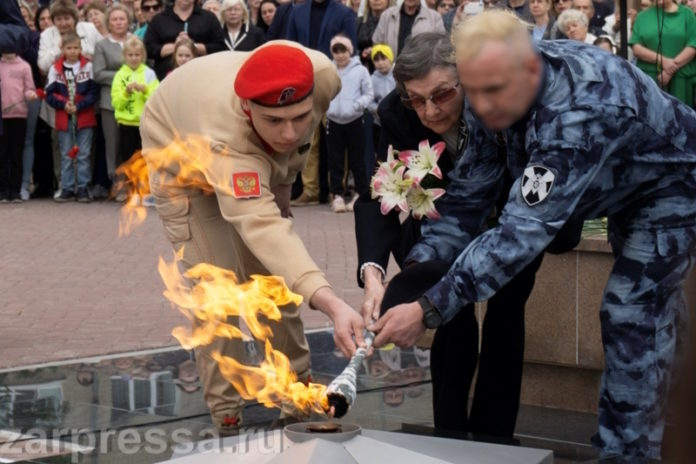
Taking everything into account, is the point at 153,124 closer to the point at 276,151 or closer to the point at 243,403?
the point at 276,151

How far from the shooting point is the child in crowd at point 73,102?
45.3 ft

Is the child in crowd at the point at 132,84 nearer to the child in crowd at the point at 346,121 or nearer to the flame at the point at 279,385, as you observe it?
the child in crowd at the point at 346,121

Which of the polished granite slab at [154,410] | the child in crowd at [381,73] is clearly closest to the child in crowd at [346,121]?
Answer: the child in crowd at [381,73]

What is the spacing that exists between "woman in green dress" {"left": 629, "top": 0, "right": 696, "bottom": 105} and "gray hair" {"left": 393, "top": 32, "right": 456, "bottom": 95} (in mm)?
6666

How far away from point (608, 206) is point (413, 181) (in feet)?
2.25

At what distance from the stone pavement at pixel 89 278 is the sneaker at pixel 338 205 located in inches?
3.6

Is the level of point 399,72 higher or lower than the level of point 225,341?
higher

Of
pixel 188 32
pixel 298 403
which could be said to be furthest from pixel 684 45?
pixel 298 403

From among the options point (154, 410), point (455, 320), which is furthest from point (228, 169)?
point (154, 410)

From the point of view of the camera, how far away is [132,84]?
13266 mm

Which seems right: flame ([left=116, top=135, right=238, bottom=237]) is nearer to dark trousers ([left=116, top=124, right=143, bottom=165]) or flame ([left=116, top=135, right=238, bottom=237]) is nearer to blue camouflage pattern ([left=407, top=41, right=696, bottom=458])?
blue camouflage pattern ([left=407, top=41, right=696, bottom=458])

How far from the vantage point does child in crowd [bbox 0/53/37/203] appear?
45.5 ft

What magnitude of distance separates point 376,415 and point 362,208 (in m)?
1.24

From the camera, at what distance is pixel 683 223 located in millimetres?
4125
